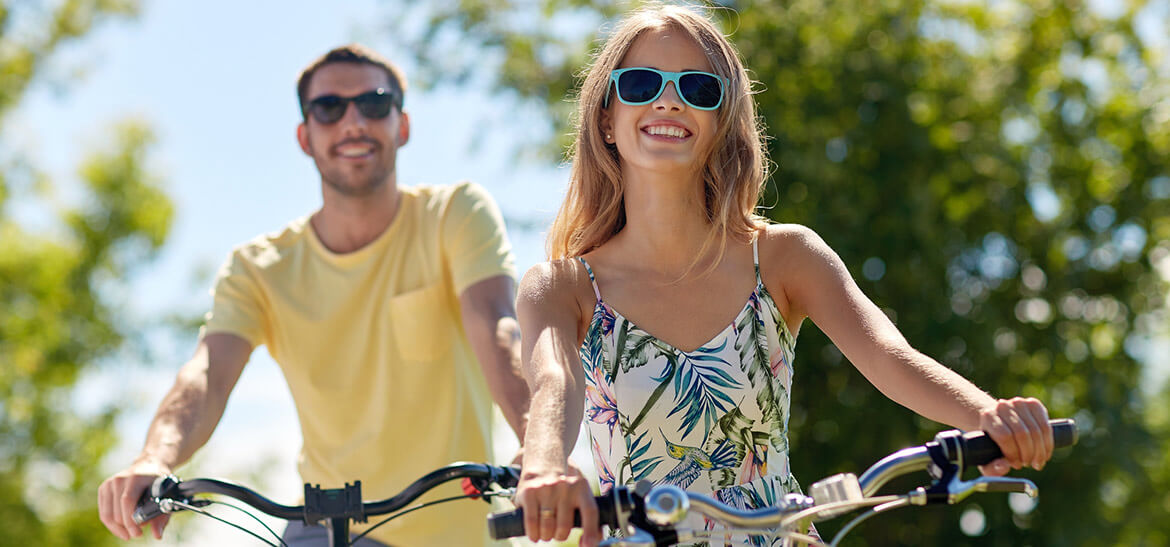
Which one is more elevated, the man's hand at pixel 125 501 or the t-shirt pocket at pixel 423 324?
the t-shirt pocket at pixel 423 324

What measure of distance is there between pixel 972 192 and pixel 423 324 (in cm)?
882

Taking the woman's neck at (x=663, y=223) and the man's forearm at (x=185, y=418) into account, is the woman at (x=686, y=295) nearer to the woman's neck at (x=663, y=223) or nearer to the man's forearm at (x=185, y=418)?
the woman's neck at (x=663, y=223)

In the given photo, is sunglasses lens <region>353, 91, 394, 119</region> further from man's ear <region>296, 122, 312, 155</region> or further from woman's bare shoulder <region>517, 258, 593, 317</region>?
woman's bare shoulder <region>517, 258, 593, 317</region>

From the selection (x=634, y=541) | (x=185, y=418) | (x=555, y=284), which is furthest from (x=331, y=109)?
(x=634, y=541)

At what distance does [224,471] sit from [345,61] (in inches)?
572

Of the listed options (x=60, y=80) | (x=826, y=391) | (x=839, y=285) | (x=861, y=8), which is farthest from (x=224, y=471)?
(x=839, y=285)

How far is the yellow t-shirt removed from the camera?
3.76 m

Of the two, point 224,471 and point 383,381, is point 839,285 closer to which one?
point 383,381

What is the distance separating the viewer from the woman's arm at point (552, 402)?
185 centimetres

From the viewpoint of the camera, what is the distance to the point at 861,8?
1186 cm

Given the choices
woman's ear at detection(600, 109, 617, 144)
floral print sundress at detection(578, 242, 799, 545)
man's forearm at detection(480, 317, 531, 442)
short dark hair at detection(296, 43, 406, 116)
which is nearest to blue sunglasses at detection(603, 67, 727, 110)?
woman's ear at detection(600, 109, 617, 144)

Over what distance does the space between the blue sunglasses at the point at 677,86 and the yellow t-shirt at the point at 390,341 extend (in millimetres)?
1183

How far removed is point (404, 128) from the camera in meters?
4.29

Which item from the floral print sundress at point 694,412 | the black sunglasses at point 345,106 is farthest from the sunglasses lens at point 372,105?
the floral print sundress at point 694,412
